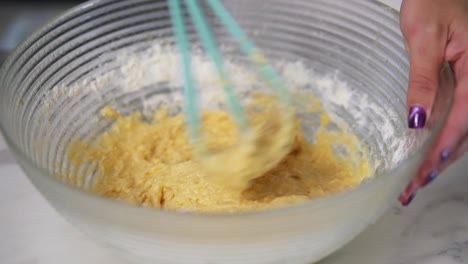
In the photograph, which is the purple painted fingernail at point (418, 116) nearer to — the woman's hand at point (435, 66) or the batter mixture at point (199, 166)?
the woman's hand at point (435, 66)

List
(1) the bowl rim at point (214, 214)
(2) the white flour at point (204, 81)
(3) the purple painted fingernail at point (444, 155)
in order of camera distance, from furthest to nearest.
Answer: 1. (2) the white flour at point (204, 81)
2. (3) the purple painted fingernail at point (444, 155)
3. (1) the bowl rim at point (214, 214)

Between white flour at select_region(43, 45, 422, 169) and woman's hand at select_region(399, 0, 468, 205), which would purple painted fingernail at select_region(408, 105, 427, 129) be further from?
white flour at select_region(43, 45, 422, 169)

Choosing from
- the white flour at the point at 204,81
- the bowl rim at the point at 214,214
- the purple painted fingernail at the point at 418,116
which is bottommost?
the bowl rim at the point at 214,214

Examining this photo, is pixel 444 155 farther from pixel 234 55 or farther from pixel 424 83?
pixel 234 55

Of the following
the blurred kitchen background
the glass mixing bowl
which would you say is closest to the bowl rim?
the glass mixing bowl

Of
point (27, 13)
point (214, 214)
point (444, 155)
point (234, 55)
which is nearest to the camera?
point (214, 214)

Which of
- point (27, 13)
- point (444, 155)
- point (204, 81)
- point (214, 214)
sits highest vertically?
point (27, 13)

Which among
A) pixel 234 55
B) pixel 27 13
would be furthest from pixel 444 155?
pixel 27 13

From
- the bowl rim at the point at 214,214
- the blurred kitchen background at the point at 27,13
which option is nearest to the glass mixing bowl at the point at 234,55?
the bowl rim at the point at 214,214
